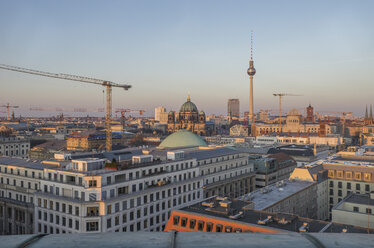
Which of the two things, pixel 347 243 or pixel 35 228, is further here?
pixel 35 228

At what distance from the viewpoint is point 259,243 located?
4.90m

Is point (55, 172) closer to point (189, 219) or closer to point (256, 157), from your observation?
point (189, 219)

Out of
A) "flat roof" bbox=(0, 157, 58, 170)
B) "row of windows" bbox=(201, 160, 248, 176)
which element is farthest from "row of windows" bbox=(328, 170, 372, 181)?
"flat roof" bbox=(0, 157, 58, 170)

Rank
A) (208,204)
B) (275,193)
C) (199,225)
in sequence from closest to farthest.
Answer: (199,225) < (208,204) < (275,193)

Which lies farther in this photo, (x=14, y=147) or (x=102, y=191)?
(x=14, y=147)

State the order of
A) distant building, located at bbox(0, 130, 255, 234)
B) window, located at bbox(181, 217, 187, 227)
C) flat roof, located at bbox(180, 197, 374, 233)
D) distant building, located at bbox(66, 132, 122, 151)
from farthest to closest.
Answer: distant building, located at bbox(66, 132, 122, 151)
distant building, located at bbox(0, 130, 255, 234)
window, located at bbox(181, 217, 187, 227)
flat roof, located at bbox(180, 197, 374, 233)

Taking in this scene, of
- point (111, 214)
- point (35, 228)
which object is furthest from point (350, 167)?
point (35, 228)

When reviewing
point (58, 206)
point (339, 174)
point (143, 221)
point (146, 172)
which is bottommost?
point (143, 221)

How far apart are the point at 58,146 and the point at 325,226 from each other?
12651cm

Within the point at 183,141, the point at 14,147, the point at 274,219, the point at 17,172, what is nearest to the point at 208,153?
the point at 183,141

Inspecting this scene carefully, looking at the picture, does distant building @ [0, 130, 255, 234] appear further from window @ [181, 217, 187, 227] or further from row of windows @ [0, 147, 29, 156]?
row of windows @ [0, 147, 29, 156]

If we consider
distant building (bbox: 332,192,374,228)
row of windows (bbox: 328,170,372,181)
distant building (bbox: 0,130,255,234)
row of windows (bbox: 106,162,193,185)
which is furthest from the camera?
row of windows (bbox: 328,170,372,181)

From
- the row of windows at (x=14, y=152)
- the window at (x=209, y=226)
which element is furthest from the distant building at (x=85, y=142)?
the window at (x=209, y=226)

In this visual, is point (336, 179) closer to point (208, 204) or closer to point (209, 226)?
point (208, 204)
